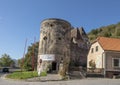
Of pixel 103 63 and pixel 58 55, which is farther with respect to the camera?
pixel 58 55

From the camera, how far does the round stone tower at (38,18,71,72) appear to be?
3956cm

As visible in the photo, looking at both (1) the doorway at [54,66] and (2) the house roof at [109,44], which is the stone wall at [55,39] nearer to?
(1) the doorway at [54,66]

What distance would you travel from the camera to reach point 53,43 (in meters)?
39.8

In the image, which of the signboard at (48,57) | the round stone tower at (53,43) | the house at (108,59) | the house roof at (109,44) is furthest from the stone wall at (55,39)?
the house roof at (109,44)

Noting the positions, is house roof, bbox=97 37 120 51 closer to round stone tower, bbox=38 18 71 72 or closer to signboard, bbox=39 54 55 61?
round stone tower, bbox=38 18 71 72

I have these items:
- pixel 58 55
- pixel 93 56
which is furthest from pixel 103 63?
pixel 58 55

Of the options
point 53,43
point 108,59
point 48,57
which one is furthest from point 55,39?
point 108,59

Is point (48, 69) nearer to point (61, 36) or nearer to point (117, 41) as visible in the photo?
point (61, 36)

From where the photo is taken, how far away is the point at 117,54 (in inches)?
1296

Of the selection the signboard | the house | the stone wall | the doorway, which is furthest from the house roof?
the doorway

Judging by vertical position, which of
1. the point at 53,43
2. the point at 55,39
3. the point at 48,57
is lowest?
the point at 48,57

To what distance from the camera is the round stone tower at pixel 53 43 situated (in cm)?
3956

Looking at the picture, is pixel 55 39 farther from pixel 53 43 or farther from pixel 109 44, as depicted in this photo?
pixel 109 44

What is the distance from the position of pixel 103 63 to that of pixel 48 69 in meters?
11.4
